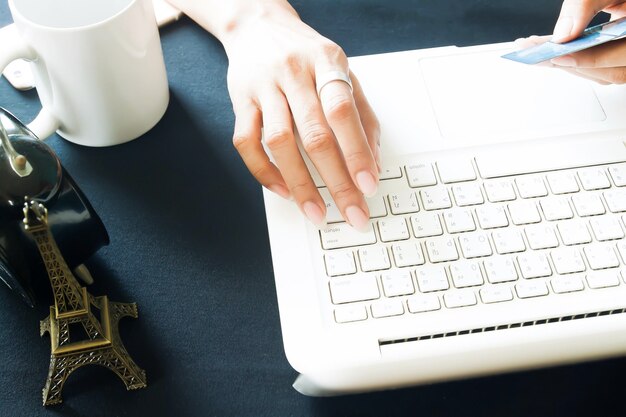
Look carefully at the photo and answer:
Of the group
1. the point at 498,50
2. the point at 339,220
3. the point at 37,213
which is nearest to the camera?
the point at 37,213

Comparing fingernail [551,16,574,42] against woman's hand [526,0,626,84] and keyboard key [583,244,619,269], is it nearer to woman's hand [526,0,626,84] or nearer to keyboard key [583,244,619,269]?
woman's hand [526,0,626,84]

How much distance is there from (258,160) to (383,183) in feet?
0.35

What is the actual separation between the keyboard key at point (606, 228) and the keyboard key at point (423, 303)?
14 centimetres

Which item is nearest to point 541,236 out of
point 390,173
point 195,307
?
point 390,173

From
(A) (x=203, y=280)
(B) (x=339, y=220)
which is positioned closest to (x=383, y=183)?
(B) (x=339, y=220)

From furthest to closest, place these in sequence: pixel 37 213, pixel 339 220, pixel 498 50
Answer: pixel 498 50 < pixel 339 220 < pixel 37 213

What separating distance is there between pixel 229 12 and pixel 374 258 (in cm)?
32

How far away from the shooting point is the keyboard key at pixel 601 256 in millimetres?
469

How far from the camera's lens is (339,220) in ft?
1.62

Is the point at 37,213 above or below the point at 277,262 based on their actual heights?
above

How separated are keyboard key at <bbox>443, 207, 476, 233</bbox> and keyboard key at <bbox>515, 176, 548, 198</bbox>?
5cm

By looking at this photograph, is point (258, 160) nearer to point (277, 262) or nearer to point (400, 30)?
point (277, 262)

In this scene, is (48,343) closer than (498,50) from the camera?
Yes

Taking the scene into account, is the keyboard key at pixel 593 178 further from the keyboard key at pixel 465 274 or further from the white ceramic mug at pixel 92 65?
the white ceramic mug at pixel 92 65
